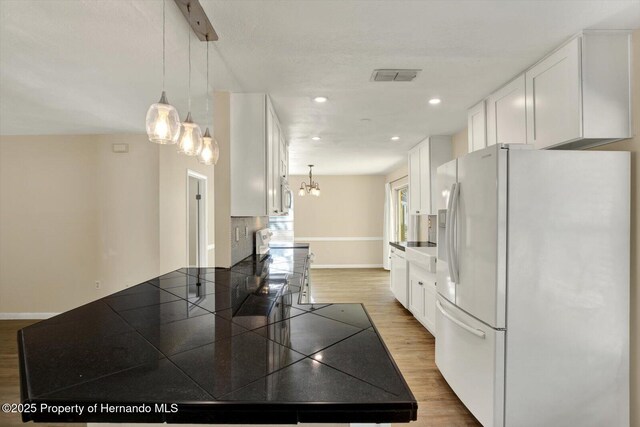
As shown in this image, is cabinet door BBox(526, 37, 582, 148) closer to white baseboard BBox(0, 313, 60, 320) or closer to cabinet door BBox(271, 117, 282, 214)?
cabinet door BBox(271, 117, 282, 214)

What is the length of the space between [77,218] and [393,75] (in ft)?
13.6

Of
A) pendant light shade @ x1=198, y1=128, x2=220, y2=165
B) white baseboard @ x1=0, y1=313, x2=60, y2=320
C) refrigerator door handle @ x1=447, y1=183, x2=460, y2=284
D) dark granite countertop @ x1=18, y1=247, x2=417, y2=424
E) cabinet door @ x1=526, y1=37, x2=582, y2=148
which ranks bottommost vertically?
white baseboard @ x1=0, y1=313, x2=60, y2=320

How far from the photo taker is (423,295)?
3723mm

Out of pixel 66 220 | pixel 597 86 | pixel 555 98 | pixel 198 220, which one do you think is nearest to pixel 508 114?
pixel 555 98

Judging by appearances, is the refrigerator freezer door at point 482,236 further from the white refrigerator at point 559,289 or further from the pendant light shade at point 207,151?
the pendant light shade at point 207,151

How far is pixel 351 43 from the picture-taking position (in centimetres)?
187

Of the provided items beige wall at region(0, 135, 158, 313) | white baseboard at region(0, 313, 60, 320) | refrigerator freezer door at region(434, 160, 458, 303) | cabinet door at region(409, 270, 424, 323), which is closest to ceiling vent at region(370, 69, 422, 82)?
refrigerator freezer door at region(434, 160, 458, 303)

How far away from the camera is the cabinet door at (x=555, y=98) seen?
71.4 inches

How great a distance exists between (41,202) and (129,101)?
234cm

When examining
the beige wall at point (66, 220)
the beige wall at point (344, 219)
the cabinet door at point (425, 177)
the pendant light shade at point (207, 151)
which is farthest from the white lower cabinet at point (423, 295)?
the beige wall at point (344, 219)

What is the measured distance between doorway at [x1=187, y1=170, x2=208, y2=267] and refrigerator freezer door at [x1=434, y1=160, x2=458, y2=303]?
150 inches

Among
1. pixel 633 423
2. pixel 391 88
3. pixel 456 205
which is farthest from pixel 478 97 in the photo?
pixel 633 423

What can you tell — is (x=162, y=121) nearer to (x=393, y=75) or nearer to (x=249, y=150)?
(x=249, y=150)

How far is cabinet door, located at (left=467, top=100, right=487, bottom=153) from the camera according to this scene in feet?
9.17
